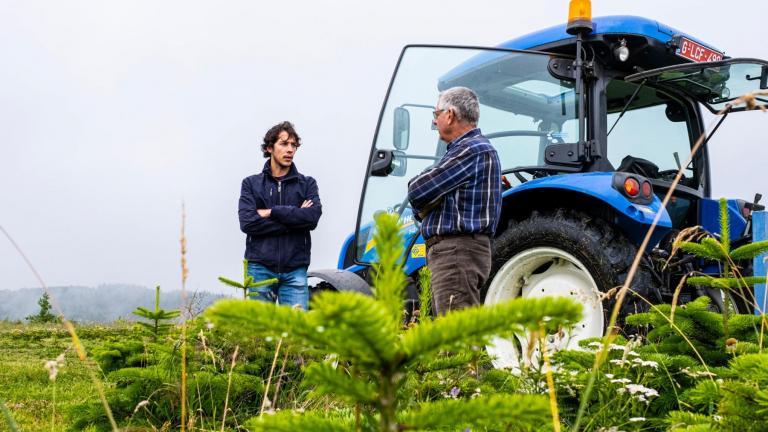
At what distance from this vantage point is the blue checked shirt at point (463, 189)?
360cm

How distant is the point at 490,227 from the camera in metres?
3.69

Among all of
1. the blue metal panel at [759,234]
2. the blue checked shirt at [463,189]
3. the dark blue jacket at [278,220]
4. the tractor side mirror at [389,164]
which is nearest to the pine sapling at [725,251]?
the blue checked shirt at [463,189]

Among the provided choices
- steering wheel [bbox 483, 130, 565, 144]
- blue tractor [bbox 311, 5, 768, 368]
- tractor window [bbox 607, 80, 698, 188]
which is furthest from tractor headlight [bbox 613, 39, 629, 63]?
steering wheel [bbox 483, 130, 565, 144]

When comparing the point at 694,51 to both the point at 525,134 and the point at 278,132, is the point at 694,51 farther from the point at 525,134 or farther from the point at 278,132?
the point at 278,132

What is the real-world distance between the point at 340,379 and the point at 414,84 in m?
4.73

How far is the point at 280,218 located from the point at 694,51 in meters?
2.97

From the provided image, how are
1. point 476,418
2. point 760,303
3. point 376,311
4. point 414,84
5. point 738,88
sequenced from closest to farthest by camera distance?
point 376,311
point 476,418
point 760,303
point 738,88
point 414,84

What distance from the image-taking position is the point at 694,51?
5051mm

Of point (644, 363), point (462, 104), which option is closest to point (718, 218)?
point (462, 104)

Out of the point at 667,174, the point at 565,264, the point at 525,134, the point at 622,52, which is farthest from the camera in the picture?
the point at 667,174

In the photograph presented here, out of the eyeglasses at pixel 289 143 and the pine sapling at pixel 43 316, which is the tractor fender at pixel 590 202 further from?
the pine sapling at pixel 43 316

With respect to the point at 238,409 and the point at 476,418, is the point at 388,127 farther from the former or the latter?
the point at 476,418

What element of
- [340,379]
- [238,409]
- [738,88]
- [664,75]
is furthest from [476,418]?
[738,88]

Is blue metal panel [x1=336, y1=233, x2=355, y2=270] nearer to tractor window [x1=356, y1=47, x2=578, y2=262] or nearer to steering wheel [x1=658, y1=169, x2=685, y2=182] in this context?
tractor window [x1=356, y1=47, x2=578, y2=262]
